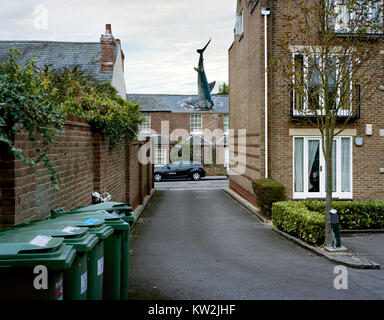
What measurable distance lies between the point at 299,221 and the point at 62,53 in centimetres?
2074

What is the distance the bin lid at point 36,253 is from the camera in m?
3.24

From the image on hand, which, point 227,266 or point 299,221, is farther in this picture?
point 299,221

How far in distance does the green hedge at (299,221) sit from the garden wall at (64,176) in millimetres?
4441

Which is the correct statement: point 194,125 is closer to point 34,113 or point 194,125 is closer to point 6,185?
point 34,113

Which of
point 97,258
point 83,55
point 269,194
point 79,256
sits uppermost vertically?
point 83,55

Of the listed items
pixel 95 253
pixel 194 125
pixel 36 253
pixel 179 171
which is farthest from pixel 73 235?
pixel 194 125

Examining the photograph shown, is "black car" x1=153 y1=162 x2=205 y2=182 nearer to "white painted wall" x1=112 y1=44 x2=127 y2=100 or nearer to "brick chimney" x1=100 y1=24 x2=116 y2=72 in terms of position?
"white painted wall" x1=112 y1=44 x2=127 y2=100

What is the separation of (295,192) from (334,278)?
26.1ft

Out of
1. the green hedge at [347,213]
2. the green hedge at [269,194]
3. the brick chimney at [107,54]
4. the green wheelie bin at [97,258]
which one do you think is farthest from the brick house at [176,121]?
the green wheelie bin at [97,258]

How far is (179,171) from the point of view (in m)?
33.7

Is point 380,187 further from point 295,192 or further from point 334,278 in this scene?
point 334,278

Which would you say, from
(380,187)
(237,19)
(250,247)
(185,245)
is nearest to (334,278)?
(250,247)

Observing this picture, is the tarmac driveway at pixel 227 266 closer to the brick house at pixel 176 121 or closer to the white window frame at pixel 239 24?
the white window frame at pixel 239 24

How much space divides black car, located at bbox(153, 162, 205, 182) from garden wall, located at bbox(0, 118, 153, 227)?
68.2ft
